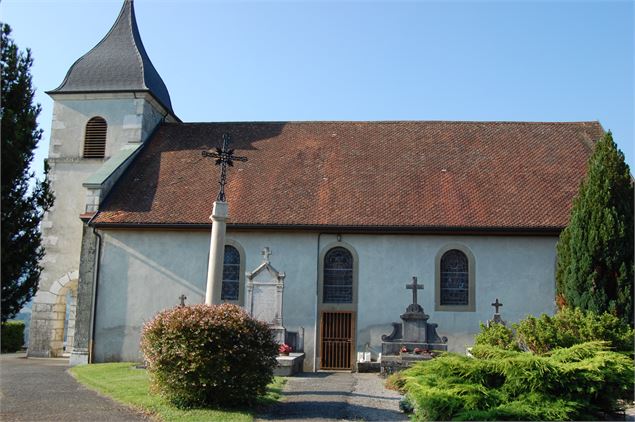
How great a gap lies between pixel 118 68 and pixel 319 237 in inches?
412

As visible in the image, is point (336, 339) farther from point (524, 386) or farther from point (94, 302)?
point (524, 386)

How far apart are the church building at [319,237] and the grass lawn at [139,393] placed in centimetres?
260

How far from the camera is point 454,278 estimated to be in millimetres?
18422

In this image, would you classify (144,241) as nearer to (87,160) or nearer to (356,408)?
(87,160)

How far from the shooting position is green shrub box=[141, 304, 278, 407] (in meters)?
10.0

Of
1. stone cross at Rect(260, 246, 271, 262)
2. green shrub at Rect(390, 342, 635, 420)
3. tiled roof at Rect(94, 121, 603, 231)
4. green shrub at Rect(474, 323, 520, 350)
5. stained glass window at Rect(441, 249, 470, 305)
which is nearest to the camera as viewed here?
green shrub at Rect(390, 342, 635, 420)

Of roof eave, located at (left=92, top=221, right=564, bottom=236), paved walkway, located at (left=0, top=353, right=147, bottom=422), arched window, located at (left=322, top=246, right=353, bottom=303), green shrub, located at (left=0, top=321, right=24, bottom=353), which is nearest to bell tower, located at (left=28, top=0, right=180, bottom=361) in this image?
roof eave, located at (left=92, top=221, right=564, bottom=236)

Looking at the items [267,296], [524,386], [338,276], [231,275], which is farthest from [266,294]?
[524,386]

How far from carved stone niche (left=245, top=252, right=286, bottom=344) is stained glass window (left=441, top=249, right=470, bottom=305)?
4787 millimetres

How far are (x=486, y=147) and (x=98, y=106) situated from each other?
549 inches

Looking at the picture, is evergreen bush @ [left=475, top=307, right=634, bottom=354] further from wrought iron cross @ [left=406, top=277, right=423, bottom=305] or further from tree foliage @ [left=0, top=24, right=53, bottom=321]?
tree foliage @ [left=0, top=24, right=53, bottom=321]

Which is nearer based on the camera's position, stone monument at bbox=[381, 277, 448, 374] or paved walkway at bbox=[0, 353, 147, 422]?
paved walkway at bbox=[0, 353, 147, 422]

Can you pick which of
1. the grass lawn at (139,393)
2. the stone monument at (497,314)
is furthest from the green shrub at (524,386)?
Result: the stone monument at (497,314)

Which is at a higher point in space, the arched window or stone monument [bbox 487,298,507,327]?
the arched window
